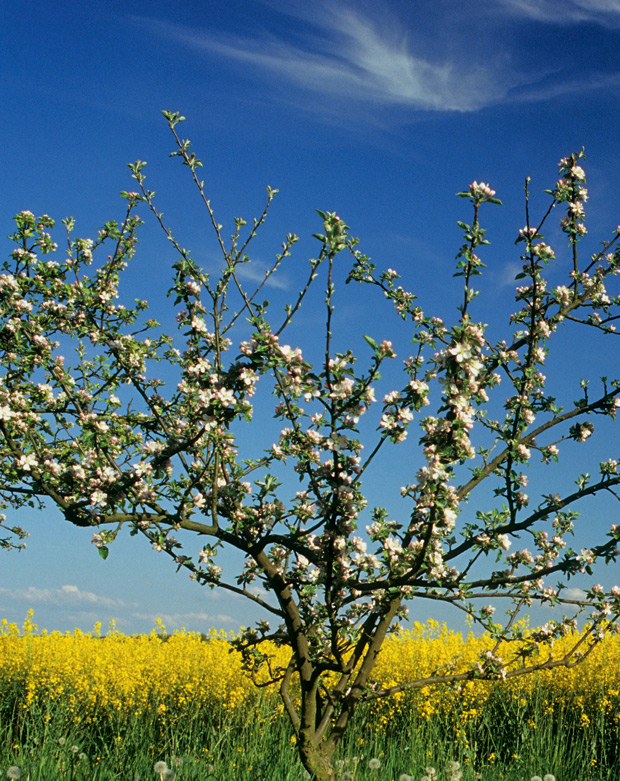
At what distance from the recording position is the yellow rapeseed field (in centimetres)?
973

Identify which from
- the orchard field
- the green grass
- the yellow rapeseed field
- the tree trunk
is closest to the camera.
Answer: the tree trunk

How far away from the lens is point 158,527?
15.9 ft

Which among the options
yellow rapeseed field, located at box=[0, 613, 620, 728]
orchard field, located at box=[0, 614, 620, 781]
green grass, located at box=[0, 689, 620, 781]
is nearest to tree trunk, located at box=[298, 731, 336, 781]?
→ green grass, located at box=[0, 689, 620, 781]

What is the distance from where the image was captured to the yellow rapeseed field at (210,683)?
383 inches

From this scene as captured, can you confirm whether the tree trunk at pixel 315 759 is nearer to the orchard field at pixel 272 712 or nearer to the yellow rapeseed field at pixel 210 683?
the orchard field at pixel 272 712

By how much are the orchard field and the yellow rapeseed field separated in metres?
0.03

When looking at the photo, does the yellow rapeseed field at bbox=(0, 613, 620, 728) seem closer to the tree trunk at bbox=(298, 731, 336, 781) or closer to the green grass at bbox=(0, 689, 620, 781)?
the green grass at bbox=(0, 689, 620, 781)

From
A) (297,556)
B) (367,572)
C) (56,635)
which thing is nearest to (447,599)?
(367,572)

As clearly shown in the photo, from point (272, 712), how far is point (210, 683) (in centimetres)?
146

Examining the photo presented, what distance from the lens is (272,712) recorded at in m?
9.34

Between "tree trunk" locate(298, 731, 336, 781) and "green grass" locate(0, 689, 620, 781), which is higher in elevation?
"tree trunk" locate(298, 731, 336, 781)

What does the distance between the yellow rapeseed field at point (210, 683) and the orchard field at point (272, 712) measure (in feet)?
0.08

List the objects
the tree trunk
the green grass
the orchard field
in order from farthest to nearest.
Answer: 1. the orchard field
2. the green grass
3. the tree trunk

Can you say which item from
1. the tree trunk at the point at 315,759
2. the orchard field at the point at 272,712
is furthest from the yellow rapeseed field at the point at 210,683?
the tree trunk at the point at 315,759
